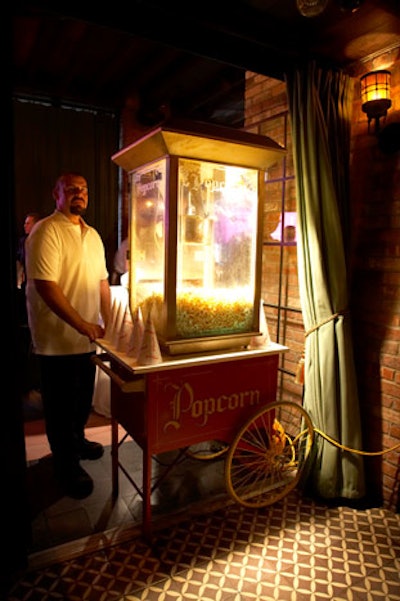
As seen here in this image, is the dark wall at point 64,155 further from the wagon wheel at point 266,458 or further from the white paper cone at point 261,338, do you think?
the wagon wheel at point 266,458

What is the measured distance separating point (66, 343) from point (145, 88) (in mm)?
3634

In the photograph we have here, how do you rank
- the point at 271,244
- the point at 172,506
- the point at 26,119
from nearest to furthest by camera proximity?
the point at 172,506
the point at 271,244
the point at 26,119

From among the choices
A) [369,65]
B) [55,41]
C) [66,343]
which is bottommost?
[66,343]

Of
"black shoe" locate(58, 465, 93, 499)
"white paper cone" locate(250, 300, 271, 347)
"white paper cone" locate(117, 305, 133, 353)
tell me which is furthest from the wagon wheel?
"black shoe" locate(58, 465, 93, 499)

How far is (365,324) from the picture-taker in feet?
8.66

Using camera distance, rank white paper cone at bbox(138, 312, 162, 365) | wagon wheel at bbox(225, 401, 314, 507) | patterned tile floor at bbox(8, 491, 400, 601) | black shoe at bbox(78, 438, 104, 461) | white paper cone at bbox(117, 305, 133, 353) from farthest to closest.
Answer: black shoe at bbox(78, 438, 104, 461)
wagon wheel at bbox(225, 401, 314, 507)
white paper cone at bbox(117, 305, 133, 353)
white paper cone at bbox(138, 312, 162, 365)
patterned tile floor at bbox(8, 491, 400, 601)

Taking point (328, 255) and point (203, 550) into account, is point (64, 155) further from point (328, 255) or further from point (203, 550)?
point (203, 550)

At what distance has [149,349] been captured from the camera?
2031 millimetres

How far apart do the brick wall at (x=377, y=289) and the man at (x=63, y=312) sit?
5.49ft

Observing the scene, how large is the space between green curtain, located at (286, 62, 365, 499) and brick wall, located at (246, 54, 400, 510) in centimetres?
14

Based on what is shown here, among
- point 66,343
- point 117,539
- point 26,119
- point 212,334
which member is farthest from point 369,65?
point 26,119

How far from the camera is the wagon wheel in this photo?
7.87ft

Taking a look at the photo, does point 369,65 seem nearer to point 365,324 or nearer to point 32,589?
point 365,324

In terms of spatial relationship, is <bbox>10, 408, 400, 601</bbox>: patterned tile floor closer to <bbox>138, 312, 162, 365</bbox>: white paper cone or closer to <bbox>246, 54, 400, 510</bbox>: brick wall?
<bbox>246, 54, 400, 510</bbox>: brick wall
